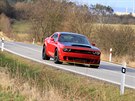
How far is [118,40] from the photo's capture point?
34500 mm

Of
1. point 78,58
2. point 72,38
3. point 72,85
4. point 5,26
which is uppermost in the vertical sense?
point 72,38

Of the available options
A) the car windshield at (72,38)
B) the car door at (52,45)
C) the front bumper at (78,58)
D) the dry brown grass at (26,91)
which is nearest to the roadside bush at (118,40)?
the car door at (52,45)

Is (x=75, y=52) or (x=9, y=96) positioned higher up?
(x=75, y=52)

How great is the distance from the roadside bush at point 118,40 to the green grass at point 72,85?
17.0 meters

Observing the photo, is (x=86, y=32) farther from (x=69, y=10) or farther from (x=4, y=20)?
(x=4, y=20)

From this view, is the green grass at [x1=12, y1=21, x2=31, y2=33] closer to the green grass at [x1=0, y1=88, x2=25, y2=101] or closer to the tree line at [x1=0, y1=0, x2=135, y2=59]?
the tree line at [x1=0, y1=0, x2=135, y2=59]

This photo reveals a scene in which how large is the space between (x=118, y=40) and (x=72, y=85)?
824 inches

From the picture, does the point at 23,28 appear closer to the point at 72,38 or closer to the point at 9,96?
the point at 72,38

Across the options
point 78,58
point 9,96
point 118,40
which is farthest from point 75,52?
point 118,40

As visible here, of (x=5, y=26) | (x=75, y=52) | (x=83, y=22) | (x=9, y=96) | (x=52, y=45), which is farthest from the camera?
(x=5, y=26)

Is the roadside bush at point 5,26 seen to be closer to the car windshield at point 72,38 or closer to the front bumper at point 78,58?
the car windshield at point 72,38

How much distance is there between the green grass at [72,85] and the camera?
11.8 m

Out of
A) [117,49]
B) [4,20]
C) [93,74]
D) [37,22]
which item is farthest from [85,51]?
[4,20]

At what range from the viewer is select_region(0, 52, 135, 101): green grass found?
1175cm
